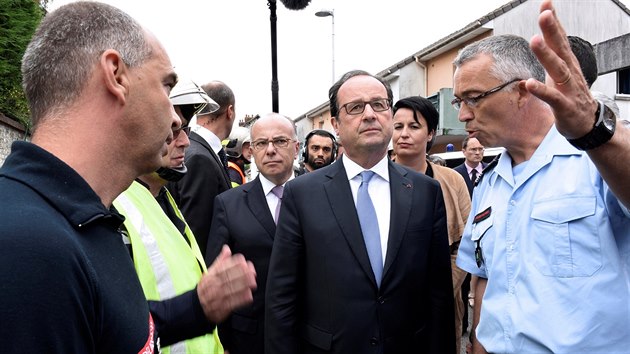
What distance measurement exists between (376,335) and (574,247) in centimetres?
106

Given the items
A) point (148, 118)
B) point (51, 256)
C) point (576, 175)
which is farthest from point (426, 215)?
point (51, 256)

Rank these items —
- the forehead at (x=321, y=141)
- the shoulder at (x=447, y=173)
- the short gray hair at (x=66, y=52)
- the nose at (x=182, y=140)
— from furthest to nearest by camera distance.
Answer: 1. the forehead at (x=321, y=141)
2. the shoulder at (x=447, y=173)
3. the nose at (x=182, y=140)
4. the short gray hair at (x=66, y=52)

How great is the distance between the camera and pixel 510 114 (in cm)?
232

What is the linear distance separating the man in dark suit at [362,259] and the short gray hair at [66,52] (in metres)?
1.61

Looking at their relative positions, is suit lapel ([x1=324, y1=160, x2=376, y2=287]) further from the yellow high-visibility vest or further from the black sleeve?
the black sleeve

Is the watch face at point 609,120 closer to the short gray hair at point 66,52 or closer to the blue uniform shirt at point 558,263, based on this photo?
the blue uniform shirt at point 558,263

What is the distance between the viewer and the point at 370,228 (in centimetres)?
276

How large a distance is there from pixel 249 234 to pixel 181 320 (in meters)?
1.71

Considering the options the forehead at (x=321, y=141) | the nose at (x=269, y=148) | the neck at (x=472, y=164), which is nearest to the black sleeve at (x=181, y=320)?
the nose at (x=269, y=148)

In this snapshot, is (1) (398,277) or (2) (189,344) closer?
(2) (189,344)

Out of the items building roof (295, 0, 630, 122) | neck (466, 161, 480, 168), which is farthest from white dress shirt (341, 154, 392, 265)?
building roof (295, 0, 630, 122)

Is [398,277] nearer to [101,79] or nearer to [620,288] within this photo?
[620,288]

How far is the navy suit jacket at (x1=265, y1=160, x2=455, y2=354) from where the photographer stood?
2.61 m

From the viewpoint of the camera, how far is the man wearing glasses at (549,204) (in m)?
1.57
